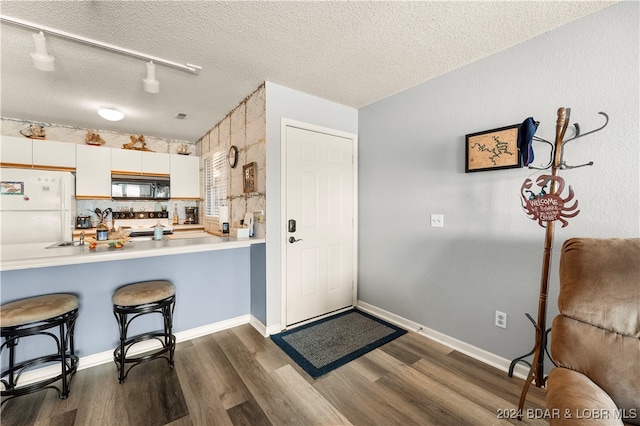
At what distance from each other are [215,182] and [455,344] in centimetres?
381

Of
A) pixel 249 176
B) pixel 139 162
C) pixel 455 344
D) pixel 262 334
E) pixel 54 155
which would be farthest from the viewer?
pixel 139 162

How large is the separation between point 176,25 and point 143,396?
251cm

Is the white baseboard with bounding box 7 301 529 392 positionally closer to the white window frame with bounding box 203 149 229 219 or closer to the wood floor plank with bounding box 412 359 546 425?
the wood floor plank with bounding box 412 359 546 425

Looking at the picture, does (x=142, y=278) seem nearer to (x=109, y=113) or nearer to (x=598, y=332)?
(x=109, y=113)

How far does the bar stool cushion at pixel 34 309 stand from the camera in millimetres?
1514

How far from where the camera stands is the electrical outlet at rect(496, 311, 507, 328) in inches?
79.4

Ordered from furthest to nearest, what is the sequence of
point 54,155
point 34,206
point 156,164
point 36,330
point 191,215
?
point 191,215
point 156,164
point 54,155
point 34,206
point 36,330

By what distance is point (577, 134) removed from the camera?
5.43 ft

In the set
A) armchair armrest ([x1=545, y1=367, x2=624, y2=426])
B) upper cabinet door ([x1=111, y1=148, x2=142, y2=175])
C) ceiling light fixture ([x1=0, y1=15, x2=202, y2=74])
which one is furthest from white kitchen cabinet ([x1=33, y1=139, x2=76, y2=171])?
armchair armrest ([x1=545, y1=367, x2=624, y2=426])

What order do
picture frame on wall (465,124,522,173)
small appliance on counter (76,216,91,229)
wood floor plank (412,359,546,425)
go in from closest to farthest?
1. wood floor plank (412,359,546,425)
2. picture frame on wall (465,124,522,173)
3. small appliance on counter (76,216,91,229)

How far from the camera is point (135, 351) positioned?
2.23 m

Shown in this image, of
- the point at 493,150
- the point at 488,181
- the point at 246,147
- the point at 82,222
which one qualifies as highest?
the point at 246,147

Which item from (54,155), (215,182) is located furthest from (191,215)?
(54,155)

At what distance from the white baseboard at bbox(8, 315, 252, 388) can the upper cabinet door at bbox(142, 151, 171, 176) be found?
3.07 m
